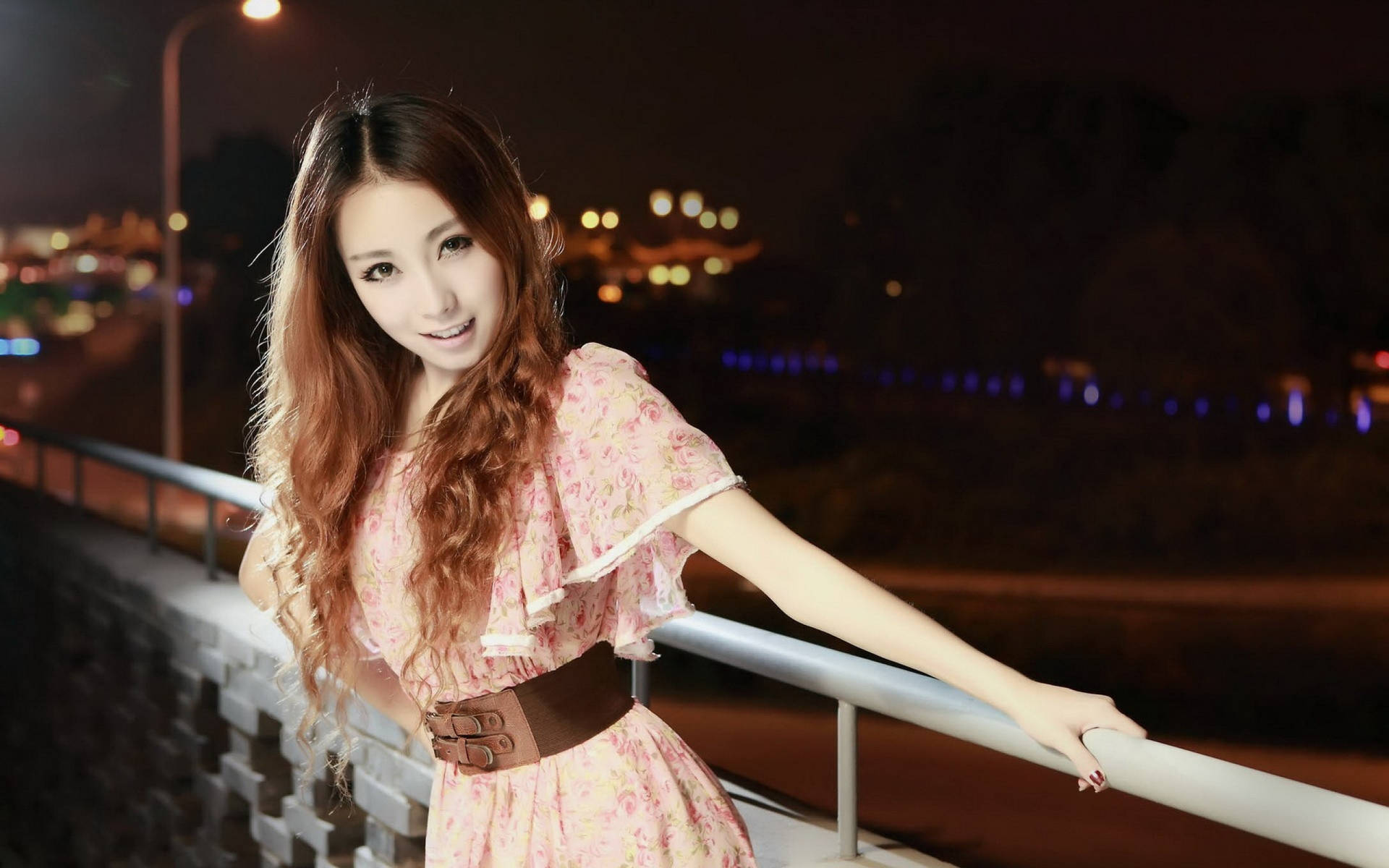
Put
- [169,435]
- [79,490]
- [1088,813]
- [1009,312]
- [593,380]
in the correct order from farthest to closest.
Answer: [1009,312]
[169,435]
[1088,813]
[79,490]
[593,380]

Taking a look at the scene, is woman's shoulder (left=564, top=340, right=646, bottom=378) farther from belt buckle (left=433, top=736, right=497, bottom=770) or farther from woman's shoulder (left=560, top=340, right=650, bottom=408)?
belt buckle (left=433, top=736, right=497, bottom=770)

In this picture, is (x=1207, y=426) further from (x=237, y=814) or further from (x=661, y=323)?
(x=237, y=814)

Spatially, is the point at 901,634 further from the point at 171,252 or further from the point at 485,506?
the point at 171,252

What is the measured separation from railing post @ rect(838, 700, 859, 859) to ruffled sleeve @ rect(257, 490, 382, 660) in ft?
1.71

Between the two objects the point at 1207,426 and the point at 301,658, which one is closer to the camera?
the point at 301,658

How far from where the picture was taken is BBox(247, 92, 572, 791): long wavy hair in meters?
1.34

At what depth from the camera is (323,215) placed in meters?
1.45

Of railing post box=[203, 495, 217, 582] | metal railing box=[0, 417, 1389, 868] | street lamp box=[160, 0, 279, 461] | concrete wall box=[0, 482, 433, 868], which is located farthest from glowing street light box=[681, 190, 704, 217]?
metal railing box=[0, 417, 1389, 868]

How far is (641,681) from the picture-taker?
82.4 inches

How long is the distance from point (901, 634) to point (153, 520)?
3889 millimetres

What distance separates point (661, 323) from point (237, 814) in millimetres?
59662

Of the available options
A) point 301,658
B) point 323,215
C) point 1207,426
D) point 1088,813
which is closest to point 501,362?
point 323,215

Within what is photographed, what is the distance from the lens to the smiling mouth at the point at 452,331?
143cm

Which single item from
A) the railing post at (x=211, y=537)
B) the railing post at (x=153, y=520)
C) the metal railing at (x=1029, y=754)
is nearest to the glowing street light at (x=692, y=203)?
the railing post at (x=153, y=520)
